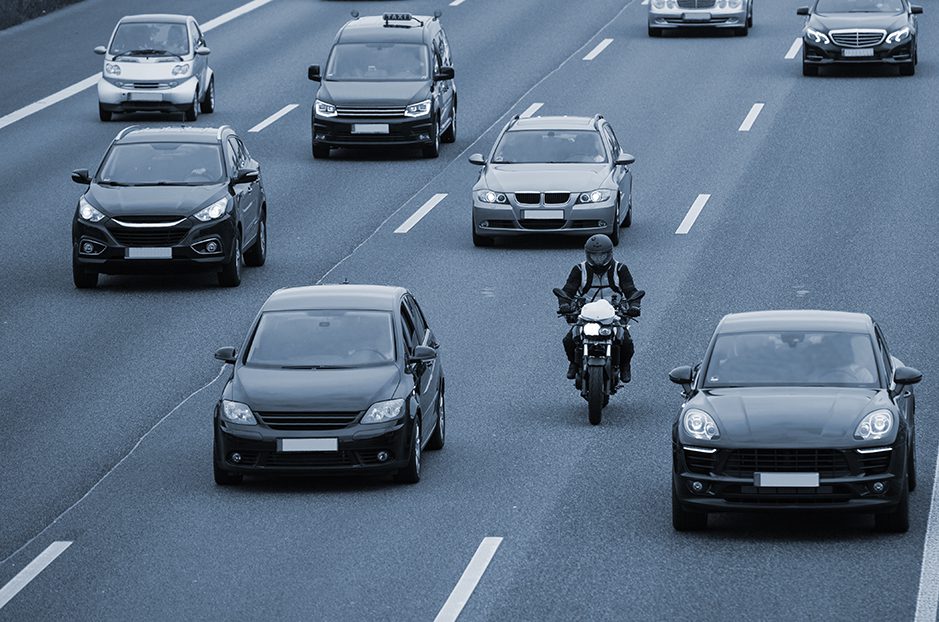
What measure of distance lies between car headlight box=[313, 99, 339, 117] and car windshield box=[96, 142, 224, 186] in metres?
8.32

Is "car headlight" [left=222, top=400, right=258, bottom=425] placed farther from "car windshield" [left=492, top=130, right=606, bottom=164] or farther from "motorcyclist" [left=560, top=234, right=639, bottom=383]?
"car windshield" [left=492, top=130, right=606, bottom=164]

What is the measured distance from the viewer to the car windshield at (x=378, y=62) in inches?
1436

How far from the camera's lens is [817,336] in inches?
642

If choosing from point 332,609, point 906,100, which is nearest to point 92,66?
point 906,100

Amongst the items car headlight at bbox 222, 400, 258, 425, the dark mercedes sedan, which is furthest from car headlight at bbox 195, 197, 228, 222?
the dark mercedes sedan

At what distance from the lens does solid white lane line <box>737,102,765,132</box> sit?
37.9 m

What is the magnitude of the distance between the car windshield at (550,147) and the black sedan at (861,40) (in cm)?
1338

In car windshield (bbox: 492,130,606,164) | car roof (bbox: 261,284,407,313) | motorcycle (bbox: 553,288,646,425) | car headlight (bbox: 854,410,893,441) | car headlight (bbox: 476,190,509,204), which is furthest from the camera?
car windshield (bbox: 492,130,606,164)

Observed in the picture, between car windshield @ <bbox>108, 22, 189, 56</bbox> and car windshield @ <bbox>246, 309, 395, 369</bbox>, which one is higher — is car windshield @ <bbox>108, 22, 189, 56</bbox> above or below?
below

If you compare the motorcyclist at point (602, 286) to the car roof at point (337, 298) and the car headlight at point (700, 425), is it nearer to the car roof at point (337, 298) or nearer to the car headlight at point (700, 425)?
the car roof at point (337, 298)

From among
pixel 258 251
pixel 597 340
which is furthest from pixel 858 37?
pixel 597 340

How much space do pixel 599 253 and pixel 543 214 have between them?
8861mm

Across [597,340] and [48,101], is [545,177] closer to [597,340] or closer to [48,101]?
[597,340]

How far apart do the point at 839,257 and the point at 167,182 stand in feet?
27.4
